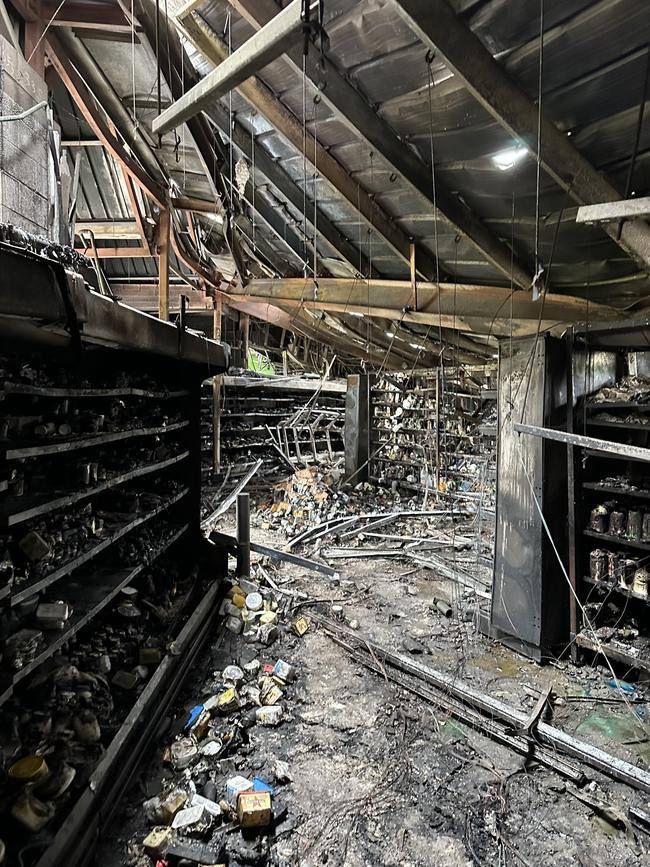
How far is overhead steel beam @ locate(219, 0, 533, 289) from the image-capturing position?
2143 mm

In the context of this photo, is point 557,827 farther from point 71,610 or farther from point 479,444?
point 479,444

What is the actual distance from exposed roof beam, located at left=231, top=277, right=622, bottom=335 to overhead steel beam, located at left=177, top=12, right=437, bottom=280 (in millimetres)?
Answer: 395

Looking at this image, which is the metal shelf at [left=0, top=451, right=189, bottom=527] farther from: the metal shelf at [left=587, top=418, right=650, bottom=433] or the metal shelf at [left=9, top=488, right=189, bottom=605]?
the metal shelf at [left=587, top=418, right=650, bottom=433]

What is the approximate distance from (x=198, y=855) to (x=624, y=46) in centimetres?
362

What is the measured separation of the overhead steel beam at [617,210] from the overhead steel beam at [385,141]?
109cm

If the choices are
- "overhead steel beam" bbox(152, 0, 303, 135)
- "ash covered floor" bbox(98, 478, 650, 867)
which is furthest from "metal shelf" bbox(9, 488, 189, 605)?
"overhead steel beam" bbox(152, 0, 303, 135)

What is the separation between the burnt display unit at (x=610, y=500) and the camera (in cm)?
310

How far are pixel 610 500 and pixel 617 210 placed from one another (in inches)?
90.3

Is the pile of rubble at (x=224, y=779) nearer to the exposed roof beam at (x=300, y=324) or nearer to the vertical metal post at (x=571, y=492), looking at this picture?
the vertical metal post at (x=571, y=492)

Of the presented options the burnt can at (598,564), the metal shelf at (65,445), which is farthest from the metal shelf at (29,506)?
the burnt can at (598,564)

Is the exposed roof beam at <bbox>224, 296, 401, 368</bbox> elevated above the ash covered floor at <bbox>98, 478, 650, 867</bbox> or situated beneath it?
elevated above

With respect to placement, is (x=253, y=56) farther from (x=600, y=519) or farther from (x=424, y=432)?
(x=424, y=432)

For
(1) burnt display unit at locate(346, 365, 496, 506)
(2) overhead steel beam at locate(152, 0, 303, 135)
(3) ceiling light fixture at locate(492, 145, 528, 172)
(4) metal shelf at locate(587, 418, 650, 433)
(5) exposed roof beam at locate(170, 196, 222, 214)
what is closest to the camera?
(2) overhead steel beam at locate(152, 0, 303, 135)

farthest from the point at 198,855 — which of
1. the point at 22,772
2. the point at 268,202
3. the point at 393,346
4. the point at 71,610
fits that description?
the point at 393,346
